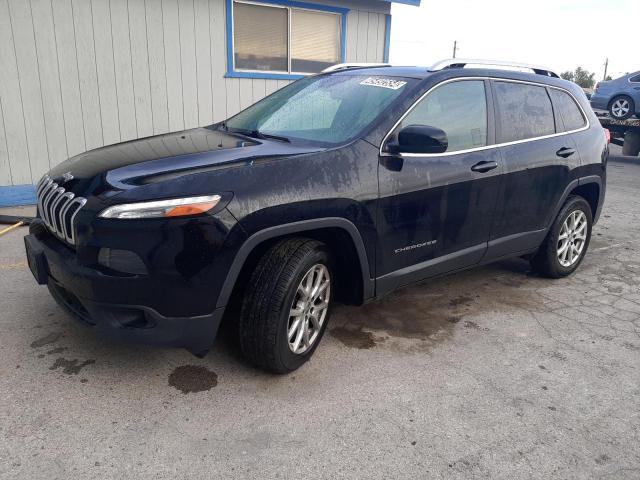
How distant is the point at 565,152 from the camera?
447cm

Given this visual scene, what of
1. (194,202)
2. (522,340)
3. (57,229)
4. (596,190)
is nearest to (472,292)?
(522,340)

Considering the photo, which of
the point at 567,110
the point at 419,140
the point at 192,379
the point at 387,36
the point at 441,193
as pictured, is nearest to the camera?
the point at 192,379

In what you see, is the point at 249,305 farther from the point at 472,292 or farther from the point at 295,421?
the point at 472,292

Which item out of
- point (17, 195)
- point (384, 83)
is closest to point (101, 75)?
point (17, 195)

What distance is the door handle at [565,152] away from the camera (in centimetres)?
441

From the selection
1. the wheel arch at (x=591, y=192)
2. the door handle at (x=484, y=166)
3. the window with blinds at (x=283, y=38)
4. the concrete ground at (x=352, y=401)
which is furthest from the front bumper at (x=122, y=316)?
the window with blinds at (x=283, y=38)

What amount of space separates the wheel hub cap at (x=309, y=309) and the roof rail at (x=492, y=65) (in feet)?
5.44

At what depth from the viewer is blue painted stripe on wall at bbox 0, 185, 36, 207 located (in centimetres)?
687

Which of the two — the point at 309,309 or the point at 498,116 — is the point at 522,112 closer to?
the point at 498,116

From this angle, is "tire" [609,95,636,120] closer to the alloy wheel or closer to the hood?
the alloy wheel

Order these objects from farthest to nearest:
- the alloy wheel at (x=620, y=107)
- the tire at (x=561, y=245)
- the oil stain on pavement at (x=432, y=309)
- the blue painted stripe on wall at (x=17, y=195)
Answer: the alloy wheel at (x=620, y=107) → the blue painted stripe on wall at (x=17, y=195) → the tire at (x=561, y=245) → the oil stain on pavement at (x=432, y=309)

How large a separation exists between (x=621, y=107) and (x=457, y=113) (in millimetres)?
12811

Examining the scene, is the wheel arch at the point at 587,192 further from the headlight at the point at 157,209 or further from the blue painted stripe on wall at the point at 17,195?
the blue painted stripe on wall at the point at 17,195

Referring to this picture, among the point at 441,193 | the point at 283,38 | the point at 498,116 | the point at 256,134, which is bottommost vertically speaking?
the point at 441,193
